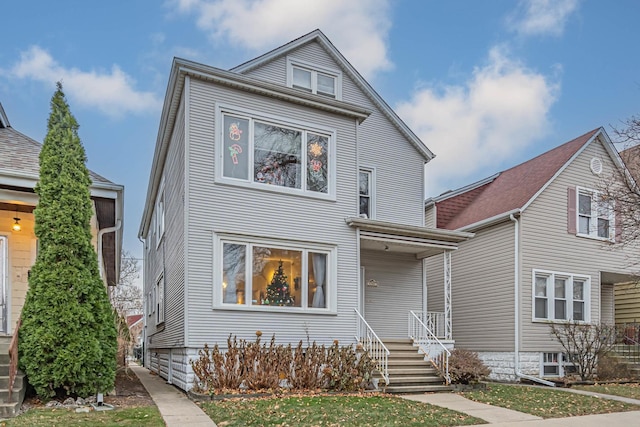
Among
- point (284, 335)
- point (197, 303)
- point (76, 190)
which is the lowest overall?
point (284, 335)

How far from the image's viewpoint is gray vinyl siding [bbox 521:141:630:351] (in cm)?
1545

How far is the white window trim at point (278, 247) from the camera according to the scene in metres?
10.8

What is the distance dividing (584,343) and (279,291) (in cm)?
1004

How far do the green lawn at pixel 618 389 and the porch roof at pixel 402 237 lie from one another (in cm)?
477

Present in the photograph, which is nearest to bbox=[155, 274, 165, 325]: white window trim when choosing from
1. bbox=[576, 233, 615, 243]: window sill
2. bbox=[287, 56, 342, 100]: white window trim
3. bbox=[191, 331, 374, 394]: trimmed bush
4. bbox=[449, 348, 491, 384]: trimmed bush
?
bbox=[191, 331, 374, 394]: trimmed bush

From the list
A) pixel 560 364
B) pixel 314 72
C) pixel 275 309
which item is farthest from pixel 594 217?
pixel 275 309

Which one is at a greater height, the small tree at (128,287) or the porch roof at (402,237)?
the porch roof at (402,237)

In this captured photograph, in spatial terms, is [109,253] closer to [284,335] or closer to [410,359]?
[284,335]

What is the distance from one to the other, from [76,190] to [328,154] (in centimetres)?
566

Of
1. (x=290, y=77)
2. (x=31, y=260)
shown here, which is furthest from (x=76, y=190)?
(x=290, y=77)

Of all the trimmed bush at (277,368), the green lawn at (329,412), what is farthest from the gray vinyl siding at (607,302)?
the green lawn at (329,412)

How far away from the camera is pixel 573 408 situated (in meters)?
9.88

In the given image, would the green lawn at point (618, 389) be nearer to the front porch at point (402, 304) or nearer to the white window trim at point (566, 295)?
the white window trim at point (566, 295)

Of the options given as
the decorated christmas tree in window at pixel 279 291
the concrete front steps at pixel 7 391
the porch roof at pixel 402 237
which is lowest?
the concrete front steps at pixel 7 391
